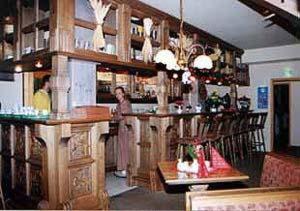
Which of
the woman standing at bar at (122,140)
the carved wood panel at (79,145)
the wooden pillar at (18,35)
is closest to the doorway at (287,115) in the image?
the woman standing at bar at (122,140)

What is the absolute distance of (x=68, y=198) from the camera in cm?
379

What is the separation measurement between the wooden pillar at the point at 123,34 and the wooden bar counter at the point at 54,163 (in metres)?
1.10

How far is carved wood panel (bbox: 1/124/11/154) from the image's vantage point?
4469mm

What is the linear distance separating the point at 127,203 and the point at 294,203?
113 inches

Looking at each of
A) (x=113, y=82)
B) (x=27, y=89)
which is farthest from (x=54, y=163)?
(x=113, y=82)

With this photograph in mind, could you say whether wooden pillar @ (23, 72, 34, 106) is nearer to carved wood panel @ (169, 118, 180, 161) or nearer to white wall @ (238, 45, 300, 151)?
carved wood panel @ (169, 118, 180, 161)

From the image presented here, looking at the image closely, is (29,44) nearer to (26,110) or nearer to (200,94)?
(26,110)

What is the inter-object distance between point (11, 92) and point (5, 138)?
69.1 inches

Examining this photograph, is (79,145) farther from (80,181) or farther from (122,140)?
(122,140)

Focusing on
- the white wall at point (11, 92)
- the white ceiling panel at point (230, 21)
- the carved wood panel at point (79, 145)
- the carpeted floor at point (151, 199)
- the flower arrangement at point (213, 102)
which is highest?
the white ceiling panel at point (230, 21)

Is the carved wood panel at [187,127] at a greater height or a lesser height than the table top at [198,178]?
greater

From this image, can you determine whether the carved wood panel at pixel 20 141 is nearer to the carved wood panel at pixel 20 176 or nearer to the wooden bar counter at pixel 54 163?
the wooden bar counter at pixel 54 163

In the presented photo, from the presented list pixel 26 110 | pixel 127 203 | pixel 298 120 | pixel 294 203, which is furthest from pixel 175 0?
pixel 298 120

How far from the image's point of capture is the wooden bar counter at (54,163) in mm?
3646
